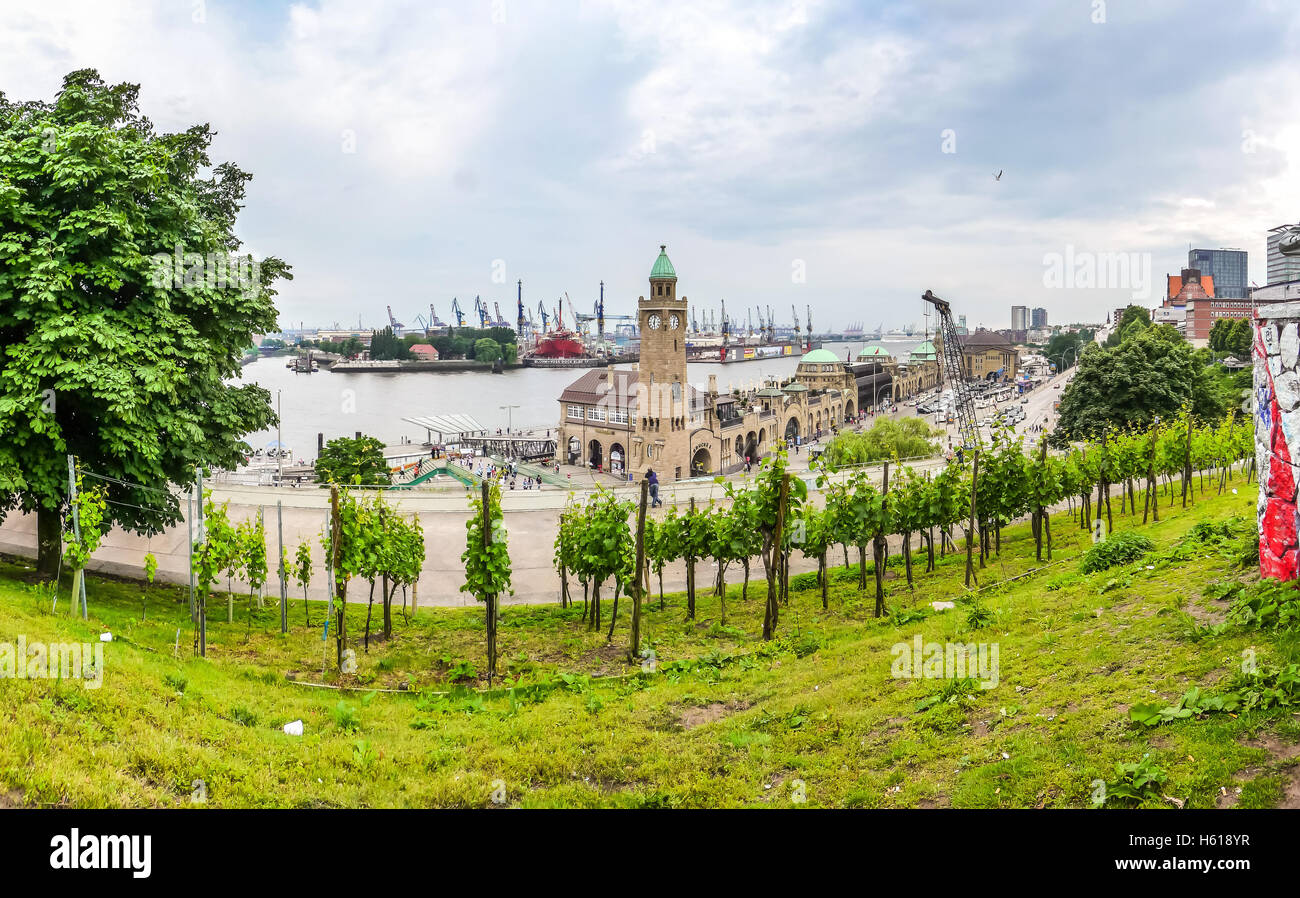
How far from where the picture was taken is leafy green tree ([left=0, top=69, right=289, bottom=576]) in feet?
42.0

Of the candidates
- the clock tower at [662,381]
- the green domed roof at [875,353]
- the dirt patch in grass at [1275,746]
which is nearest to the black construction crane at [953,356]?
the clock tower at [662,381]

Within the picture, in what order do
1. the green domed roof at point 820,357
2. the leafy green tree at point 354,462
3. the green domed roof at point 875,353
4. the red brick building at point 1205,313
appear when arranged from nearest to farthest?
the leafy green tree at point 354,462 → the green domed roof at point 820,357 → the red brick building at point 1205,313 → the green domed roof at point 875,353

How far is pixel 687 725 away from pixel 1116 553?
842cm

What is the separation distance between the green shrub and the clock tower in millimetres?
44491

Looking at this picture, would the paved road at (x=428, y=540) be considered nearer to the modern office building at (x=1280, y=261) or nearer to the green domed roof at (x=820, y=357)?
the modern office building at (x=1280, y=261)

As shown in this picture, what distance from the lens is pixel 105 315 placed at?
13.8 metres

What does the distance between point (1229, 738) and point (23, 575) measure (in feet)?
60.2

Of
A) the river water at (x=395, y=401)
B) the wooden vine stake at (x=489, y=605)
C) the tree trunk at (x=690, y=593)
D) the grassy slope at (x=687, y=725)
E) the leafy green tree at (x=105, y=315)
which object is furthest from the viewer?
the river water at (x=395, y=401)

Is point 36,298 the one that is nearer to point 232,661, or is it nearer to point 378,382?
point 232,661

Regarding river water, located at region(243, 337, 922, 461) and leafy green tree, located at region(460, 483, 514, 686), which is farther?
river water, located at region(243, 337, 922, 461)

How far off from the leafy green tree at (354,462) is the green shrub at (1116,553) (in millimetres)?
31309

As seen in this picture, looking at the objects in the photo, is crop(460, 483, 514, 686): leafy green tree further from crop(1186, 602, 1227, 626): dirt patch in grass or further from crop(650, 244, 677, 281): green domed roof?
crop(650, 244, 677, 281): green domed roof

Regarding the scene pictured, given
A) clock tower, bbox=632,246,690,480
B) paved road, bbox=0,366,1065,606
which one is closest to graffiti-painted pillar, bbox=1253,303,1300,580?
paved road, bbox=0,366,1065,606

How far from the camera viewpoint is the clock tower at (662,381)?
57531mm
